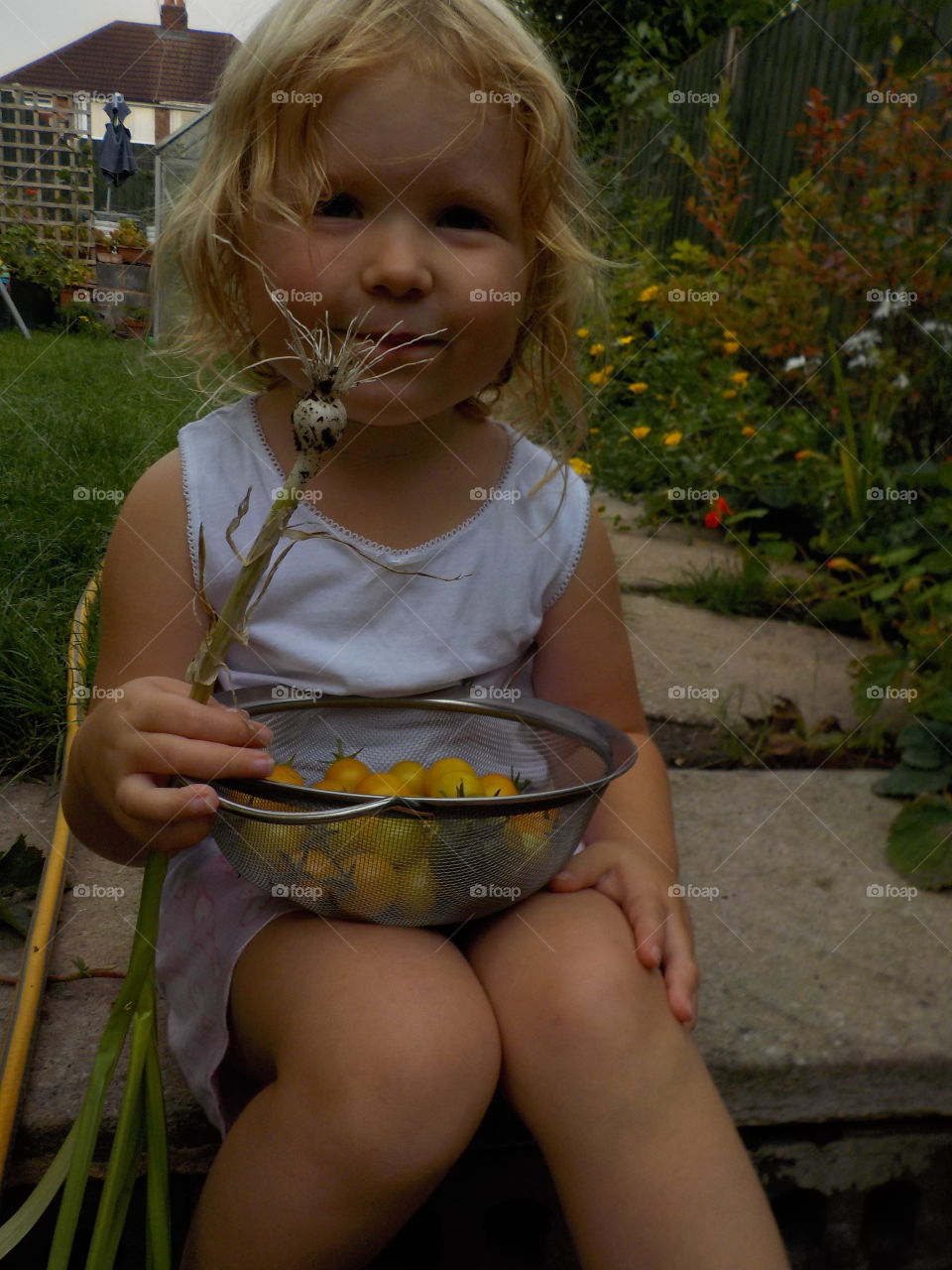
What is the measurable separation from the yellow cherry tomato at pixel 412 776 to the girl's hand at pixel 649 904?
0.52 feet

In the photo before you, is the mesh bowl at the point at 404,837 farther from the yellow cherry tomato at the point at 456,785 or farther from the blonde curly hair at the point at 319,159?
the blonde curly hair at the point at 319,159

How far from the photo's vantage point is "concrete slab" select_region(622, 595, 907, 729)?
2.21 meters

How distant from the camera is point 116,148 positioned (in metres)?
3.88

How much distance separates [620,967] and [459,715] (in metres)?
0.36

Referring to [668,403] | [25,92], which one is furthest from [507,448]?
[25,92]

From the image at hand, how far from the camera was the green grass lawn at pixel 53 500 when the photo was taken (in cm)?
180

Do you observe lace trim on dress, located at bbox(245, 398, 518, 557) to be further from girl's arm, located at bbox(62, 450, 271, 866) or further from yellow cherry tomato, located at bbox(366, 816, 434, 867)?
yellow cherry tomato, located at bbox(366, 816, 434, 867)

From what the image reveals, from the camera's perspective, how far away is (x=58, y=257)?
5047 mm

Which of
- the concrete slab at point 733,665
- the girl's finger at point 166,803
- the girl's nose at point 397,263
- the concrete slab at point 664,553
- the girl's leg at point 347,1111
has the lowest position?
the concrete slab at point 664,553

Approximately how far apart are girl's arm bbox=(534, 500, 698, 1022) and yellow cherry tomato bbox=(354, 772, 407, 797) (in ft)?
0.62

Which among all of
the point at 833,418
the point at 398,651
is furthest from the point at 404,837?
the point at 833,418

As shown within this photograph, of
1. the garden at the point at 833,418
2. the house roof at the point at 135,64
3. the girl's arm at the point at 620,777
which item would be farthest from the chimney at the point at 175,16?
the girl's arm at the point at 620,777

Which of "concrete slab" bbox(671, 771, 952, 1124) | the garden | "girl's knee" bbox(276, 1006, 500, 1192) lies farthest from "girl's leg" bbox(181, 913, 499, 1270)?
the garden

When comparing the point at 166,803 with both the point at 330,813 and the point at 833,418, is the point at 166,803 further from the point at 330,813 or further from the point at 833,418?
the point at 833,418
